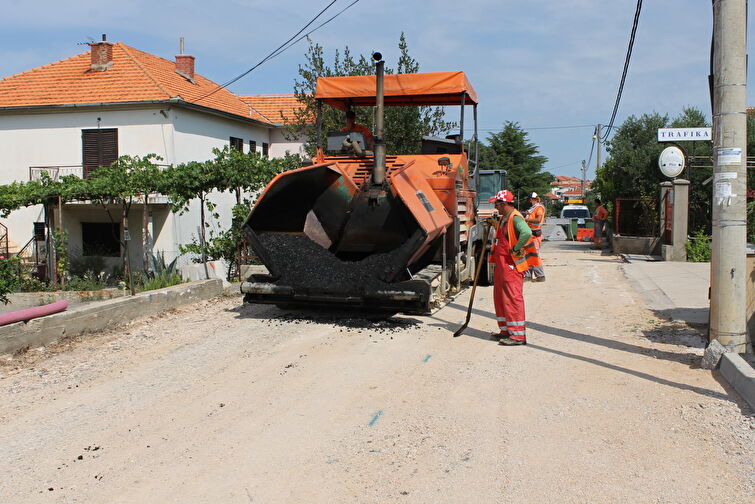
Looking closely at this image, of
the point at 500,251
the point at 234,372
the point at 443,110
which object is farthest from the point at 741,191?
the point at 443,110

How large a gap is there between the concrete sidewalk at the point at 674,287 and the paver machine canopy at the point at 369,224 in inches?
112

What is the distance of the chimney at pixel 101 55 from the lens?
22672 millimetres

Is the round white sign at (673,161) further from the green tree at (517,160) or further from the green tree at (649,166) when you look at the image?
the green tree at (517,160)

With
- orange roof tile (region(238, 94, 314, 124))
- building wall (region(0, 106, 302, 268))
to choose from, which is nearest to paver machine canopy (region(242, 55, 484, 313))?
building wall (region(0, 106, 302, 268))

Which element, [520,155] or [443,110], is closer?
[443,110]

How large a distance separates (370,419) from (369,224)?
13.1 feet

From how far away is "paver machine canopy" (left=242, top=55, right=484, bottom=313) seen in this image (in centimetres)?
713

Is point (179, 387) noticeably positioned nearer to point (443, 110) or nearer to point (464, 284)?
point (464, 284)

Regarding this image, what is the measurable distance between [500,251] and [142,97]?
17.2 m

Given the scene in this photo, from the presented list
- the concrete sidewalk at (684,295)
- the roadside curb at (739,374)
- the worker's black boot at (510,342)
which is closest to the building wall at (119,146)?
the concrete sidewalk at (684,295)

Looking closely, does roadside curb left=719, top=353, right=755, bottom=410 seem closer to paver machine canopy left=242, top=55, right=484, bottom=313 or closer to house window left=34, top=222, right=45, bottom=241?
paver machine canopy left=242, top=55, right=484, bottom=313

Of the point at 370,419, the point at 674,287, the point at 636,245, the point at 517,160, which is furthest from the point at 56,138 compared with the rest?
the point at 517,160

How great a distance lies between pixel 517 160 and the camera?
43406 mm

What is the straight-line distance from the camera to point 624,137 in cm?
2258
